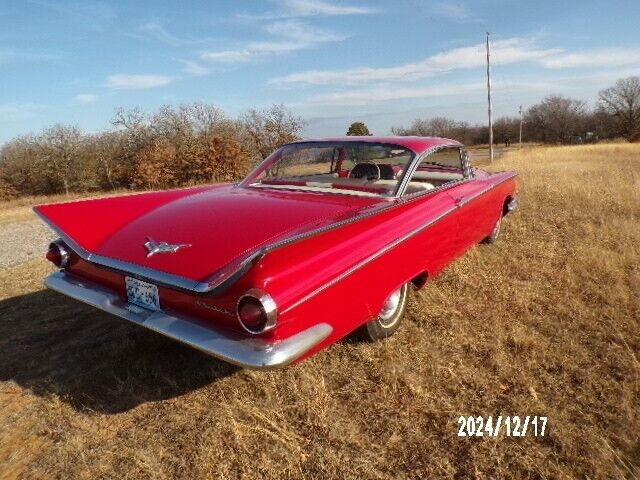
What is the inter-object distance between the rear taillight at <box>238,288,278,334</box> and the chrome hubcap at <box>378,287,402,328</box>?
1163mm

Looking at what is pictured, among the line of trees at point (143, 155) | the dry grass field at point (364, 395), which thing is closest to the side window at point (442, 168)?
the dry grass field at point (364, 395)

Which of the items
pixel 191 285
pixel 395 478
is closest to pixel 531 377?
pixel 395 478

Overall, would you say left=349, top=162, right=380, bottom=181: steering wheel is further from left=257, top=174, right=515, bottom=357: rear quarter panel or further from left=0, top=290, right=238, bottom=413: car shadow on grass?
left=0, top=290, right=238, bottom=413: car shadow on grass

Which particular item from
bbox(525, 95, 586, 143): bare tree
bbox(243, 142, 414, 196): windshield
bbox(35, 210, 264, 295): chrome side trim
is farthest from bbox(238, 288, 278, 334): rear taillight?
bbox(525, 95, 586, 143): bare tree

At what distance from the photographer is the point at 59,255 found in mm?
2869

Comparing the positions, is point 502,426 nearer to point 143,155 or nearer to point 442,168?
point 442,168

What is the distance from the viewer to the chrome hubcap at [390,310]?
288 cm

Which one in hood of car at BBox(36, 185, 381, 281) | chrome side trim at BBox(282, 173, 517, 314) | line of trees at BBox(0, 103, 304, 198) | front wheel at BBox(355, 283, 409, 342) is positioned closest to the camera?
chrome side trim at BBox(282, 173, 517, 314)

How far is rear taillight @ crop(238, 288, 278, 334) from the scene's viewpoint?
1857mm

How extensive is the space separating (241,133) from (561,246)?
25413mm

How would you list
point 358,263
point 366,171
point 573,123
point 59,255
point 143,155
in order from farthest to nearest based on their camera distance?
point 573,123
point 143,155
point 366,171
point 59,255
point 358,263

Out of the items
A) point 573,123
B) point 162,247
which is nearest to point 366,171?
point 162,247

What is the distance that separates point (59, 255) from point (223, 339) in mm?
1580

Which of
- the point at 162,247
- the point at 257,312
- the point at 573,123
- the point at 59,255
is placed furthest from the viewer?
the point at 573,123
